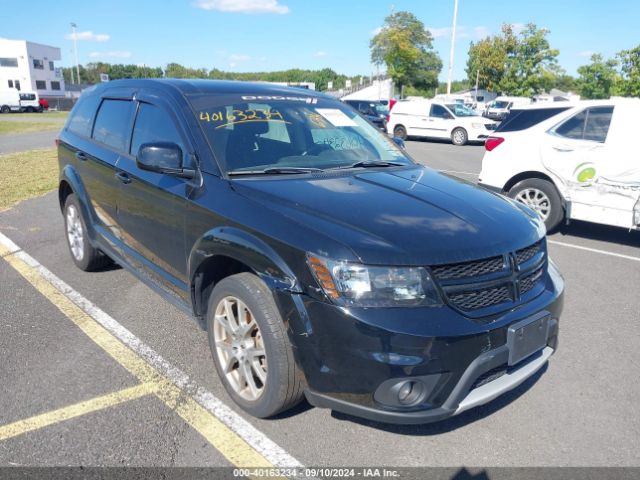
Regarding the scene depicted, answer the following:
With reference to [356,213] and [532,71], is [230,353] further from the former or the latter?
[532,71]

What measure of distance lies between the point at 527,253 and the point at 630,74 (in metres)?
44.3

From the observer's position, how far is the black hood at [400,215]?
8.02 feet

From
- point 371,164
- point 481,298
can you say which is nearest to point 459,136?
point 371,164

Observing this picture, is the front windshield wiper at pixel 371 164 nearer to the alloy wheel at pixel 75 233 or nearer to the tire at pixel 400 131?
the alloy wheel at pixel 75 233

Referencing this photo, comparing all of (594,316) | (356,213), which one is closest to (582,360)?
(594,316)

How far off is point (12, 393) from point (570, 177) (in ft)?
20.6

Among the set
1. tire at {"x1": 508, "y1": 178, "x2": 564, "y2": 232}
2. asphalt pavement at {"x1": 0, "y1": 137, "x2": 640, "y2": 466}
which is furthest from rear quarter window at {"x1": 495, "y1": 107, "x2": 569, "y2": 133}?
asphalt pavement at {"x1": 0, "y1": 137, "x2": 640, "y2": 466}

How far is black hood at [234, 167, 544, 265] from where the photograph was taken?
2443 millimetres

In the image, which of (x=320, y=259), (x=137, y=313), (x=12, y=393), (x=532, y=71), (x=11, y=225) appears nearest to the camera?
(x=320, y=259)

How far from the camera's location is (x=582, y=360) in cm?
363

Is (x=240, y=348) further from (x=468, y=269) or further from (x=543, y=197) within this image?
(x=543, y=197)

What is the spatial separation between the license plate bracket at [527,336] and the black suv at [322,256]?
0.03 ft

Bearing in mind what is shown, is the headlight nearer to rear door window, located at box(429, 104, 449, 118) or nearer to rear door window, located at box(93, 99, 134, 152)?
rear door window, located at box(93, 99, 134, 152)

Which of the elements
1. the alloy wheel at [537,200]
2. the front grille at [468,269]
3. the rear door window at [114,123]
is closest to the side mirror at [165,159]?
the rear door window at [114,123]
